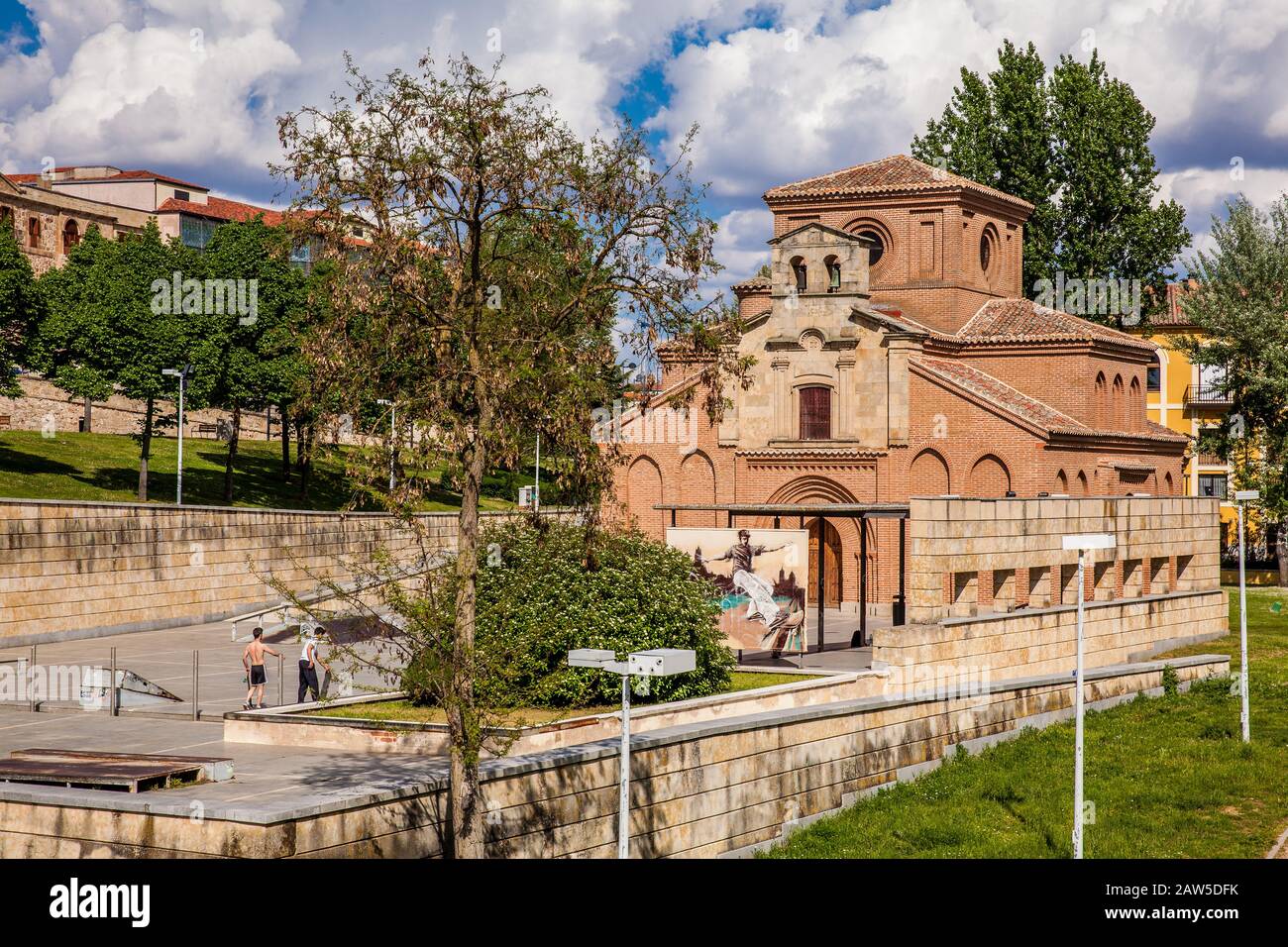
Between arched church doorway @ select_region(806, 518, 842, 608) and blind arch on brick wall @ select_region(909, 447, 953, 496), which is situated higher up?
blind arch on brick wall @ select_region(909, 447, 953, 496)

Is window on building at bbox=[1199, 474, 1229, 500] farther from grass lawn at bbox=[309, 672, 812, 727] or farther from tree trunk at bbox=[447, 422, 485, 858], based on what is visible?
tree trunk at bbox=[447, 422, 485, 858]

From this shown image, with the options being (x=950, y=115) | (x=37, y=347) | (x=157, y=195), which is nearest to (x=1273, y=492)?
(x=950, y=115)

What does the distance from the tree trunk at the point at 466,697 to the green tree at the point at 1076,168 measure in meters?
54.8

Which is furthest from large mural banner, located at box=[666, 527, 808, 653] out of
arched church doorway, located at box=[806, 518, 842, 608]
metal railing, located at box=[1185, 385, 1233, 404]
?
metal railing, located at box=[1185, 385, 1233, 404]

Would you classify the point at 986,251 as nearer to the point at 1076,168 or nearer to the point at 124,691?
the point at 1076,168

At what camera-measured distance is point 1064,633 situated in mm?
35156

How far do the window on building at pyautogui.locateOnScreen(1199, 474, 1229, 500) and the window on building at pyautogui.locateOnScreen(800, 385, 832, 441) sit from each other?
35008 millimetres

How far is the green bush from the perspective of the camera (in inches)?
981

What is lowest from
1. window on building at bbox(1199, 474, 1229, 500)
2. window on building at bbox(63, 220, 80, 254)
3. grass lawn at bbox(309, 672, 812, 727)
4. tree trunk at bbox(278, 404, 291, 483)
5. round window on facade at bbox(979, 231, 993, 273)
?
grass lawn at bbox(309, 672, 812, 727)

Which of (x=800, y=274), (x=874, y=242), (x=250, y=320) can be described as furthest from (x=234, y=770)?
(x=250, y=320)

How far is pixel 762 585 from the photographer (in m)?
33.1

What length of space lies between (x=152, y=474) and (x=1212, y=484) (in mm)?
53255
